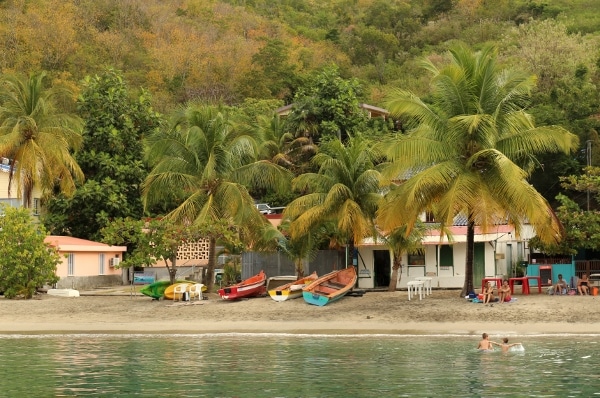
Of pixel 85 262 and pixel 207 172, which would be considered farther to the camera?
pixel 85 262

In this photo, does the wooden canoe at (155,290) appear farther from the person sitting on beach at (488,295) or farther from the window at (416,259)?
the person sitting on beach at (488,295)

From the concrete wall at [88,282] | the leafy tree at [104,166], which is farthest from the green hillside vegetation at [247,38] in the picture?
the concrete wall at [88,282]

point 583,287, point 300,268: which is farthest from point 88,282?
point 583,287

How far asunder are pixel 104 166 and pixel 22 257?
13.0 metres

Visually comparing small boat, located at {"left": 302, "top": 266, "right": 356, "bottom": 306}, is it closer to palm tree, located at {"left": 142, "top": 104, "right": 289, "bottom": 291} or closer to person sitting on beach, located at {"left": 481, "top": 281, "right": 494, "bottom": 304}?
palm tree, located at {"left": 142, "top": 104, "right": 289, "bottom": 291}

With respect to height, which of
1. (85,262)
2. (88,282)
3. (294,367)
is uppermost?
(85,262)

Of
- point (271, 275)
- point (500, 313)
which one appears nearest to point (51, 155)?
point (271, 275)

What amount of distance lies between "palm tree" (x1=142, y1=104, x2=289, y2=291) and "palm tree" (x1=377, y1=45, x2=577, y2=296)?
8.24 meters

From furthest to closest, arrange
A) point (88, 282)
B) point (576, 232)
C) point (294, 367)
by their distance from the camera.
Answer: point (88, 282), point (576, 232), point (294, 367)

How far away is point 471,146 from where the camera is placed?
119 ft

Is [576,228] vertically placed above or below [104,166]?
below

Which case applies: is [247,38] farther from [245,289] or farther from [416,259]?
[245,289]

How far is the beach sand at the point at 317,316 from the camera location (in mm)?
34688

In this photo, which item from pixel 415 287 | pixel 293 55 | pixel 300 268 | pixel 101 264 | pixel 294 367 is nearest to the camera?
pixel 294 367
